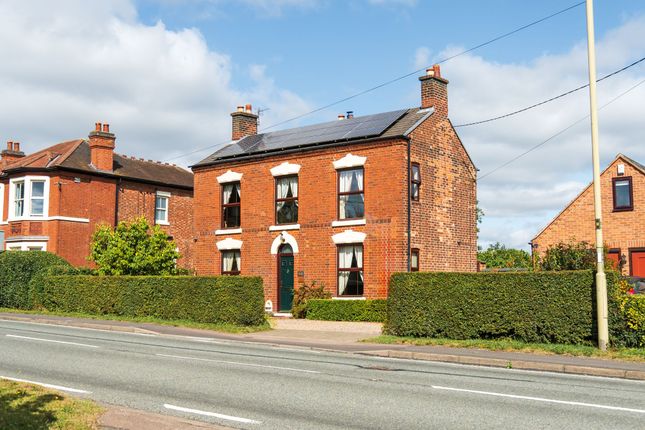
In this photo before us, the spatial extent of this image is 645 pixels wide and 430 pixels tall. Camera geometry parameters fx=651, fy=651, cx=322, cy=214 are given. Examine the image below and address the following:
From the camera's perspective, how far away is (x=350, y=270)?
26406 mm

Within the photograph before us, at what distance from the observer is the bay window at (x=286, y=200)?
1124 inches

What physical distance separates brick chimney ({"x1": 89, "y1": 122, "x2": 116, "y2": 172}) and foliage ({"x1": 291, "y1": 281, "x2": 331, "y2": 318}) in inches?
714

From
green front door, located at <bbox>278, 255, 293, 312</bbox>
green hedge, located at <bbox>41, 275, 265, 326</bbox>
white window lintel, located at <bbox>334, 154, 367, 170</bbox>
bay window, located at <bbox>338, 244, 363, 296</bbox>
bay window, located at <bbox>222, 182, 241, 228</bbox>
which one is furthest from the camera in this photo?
bay window, located at <bbox>222, 182, 241, 228</bbox>

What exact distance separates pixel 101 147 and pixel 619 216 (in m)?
28.8

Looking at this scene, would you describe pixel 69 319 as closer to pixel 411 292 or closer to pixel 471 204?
pixel 411 292

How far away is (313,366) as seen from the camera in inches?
529

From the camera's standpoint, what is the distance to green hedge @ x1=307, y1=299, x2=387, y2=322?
79.8ft

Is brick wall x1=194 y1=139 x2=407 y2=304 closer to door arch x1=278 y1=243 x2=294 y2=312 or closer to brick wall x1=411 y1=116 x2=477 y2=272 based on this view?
door arch x1=278 y1=243 x2=294 y2=312

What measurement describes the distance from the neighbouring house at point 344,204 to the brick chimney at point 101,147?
9.90m

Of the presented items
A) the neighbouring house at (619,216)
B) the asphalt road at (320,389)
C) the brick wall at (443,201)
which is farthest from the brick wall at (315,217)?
the asphalt road at (320,389)

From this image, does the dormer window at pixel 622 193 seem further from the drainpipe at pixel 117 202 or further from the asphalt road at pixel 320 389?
the drainpipe at pixel 117 202

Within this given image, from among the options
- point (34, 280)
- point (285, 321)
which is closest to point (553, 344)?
point (285, 321)

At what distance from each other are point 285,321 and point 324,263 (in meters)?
3.20

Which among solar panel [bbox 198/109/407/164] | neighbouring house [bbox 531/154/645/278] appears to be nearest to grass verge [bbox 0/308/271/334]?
solar panel [bbox 198/109/407/164]
